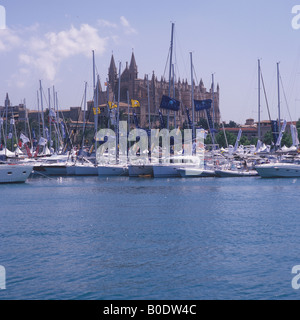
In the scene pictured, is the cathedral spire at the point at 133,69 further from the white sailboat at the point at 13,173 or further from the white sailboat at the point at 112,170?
the white sailboat at the point at 13,173

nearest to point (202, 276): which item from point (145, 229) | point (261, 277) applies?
point (261, 277)

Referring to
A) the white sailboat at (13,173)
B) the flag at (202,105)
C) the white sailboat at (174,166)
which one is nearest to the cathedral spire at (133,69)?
the flag at (202,105)

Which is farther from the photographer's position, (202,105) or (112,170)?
(112,170)

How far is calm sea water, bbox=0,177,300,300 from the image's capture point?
46.5ft

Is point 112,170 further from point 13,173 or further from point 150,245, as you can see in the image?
point 150,245

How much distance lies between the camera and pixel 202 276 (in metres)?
15.2

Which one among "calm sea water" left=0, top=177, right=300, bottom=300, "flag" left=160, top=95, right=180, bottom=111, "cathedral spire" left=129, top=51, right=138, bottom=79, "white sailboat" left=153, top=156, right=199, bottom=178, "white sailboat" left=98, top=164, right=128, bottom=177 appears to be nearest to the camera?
"calm sea water" left=0, top=177, right=300, bottom=300

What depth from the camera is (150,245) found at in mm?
19109

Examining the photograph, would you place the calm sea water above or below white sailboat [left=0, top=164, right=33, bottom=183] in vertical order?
below

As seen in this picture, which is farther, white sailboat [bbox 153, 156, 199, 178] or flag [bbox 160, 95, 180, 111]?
white sailboat [bbox 153, 156, 199, 178]

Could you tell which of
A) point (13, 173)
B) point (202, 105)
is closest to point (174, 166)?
point (202, 105)

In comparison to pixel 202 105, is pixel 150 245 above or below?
below

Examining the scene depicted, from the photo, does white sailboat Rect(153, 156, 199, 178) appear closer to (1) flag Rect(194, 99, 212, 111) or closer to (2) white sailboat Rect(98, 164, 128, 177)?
(2) white sailboat Rect(98, 164, 128, 177)

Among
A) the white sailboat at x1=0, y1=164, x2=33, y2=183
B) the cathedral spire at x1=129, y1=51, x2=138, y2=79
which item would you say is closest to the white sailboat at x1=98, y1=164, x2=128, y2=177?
the white sailboat at x1=0, y1=164, x2=33, y2=183
